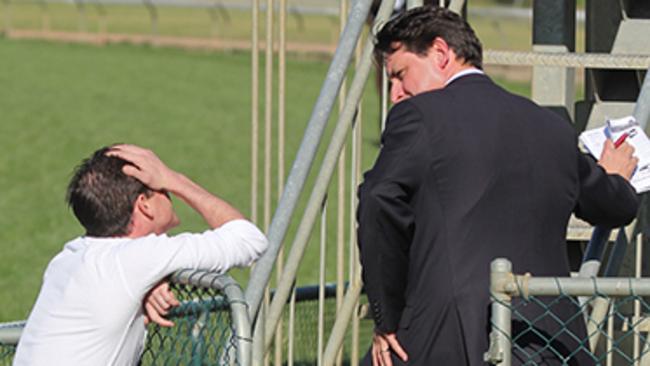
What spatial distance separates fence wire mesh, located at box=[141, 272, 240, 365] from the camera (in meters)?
3.93

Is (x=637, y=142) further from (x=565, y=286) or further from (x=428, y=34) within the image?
(x=565, y=286)

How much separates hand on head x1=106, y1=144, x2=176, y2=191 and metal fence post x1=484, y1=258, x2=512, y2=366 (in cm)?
87

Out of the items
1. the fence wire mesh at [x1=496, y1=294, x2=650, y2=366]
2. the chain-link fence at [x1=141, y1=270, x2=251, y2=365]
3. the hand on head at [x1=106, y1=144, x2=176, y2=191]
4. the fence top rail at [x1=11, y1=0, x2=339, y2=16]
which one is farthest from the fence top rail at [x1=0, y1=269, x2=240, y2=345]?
the fence top rail at [x1=11, y1=0, x2=339, y2=16]

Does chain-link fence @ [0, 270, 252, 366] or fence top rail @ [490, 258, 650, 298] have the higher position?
fence top rail @ [490, 258, 650, 298]

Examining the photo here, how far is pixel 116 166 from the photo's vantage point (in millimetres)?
3969

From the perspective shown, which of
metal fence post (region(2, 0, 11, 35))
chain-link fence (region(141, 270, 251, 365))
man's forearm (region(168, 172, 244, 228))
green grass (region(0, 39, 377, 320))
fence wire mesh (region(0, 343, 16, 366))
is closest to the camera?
chain-link fence (region(141, 270, 251, 365))

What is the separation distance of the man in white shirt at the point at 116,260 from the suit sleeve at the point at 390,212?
0.97ft

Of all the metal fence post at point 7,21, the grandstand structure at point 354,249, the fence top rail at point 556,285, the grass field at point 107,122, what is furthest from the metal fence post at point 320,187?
the metal fence post at point 7,21

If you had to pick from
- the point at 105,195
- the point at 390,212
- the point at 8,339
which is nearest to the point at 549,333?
the point at 390,212

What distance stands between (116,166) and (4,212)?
1423cm

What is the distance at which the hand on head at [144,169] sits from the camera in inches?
156

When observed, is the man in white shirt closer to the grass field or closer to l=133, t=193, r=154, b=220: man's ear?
l=133, t=193, r=154, b=220: man's ear

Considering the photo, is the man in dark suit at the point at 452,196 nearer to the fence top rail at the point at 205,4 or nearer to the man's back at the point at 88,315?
the man's back at the point at 88,315

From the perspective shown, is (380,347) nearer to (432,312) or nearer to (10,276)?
(432,312)
